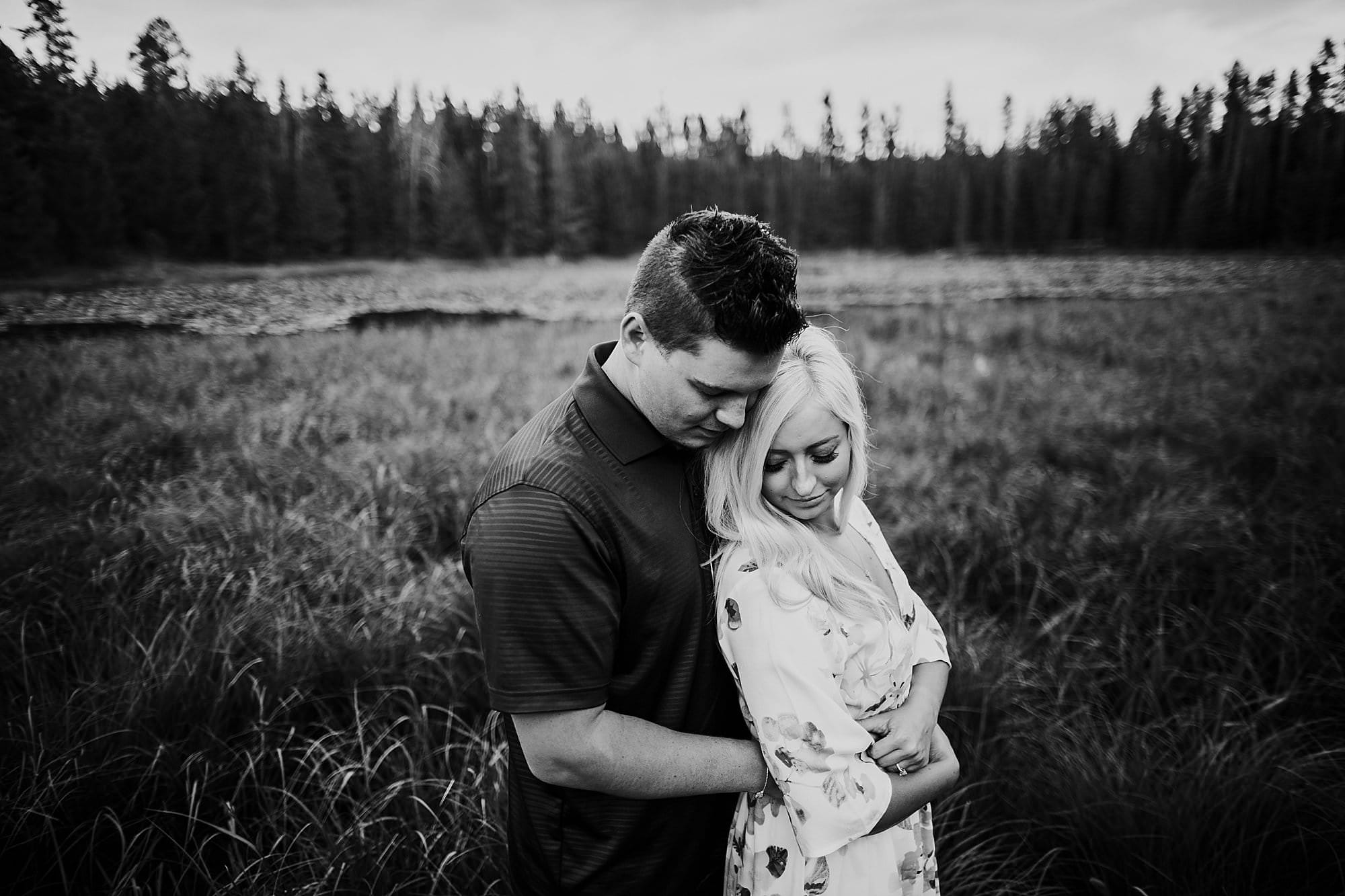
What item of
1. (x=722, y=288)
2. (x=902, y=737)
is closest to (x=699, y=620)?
(x=902, y=737)

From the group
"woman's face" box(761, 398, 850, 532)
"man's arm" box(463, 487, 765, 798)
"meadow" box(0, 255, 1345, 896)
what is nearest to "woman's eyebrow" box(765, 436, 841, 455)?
"woman's face" box(761, 398, 850, 532)

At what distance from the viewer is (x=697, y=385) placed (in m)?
1.36

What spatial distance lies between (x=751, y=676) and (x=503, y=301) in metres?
9.27

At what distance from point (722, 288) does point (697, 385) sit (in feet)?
0.69

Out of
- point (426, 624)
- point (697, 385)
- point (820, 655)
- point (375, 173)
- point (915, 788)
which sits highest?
Result: point (375, 173)

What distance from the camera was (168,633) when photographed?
2.98m

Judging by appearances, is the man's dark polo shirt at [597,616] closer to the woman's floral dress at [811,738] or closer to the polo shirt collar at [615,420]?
the polo shirt collar at [615,420]

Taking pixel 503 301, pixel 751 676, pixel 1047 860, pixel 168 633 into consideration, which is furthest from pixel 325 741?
pixel 503 301

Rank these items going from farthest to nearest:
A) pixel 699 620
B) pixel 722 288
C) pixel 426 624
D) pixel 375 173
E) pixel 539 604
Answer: pixel 375 173 < pixel 426 624 < pixel 699 620 < pixel 722 288 < pixel 539 604

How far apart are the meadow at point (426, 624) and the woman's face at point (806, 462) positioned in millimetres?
1544

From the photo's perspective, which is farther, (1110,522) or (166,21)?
(1110,522)

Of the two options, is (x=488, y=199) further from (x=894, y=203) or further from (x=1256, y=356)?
(x=894, y=203)

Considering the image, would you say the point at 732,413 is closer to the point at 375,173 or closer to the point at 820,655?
the point at 820,655

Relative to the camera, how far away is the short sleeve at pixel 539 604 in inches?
45.4
